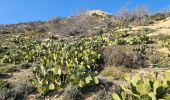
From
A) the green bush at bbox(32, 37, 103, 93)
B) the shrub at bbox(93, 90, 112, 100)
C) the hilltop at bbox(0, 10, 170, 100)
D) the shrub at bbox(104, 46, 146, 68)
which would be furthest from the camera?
the shrub at bbox(104, 46, 146, 68)

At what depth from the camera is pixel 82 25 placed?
34.6 meters

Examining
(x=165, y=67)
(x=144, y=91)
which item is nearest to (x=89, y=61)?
(x=165, y=67)

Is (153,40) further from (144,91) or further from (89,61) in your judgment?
(144,91)

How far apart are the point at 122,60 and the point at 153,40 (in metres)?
7.31

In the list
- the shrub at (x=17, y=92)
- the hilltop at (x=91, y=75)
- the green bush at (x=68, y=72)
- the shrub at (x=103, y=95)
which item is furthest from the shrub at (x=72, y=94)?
the shrub at (x=17, y=92)

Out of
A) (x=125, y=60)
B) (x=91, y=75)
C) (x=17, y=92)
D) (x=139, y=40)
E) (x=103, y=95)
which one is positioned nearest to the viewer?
(x=103, y=95)

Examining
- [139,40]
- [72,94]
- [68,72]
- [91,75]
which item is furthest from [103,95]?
[139,40]

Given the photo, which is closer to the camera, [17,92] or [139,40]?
[17,92]

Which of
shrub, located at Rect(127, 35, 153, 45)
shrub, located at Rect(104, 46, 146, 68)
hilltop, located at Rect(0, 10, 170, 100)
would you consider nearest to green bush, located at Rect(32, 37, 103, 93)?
hilltop, located at Rect(0, 10, 170, 100)

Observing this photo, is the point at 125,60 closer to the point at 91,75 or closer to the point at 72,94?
the point at 91,75

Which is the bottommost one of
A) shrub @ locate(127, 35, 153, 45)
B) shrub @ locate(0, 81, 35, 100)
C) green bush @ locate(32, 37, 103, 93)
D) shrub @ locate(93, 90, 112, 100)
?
shrub @ locate(93, 90, 112, 100)

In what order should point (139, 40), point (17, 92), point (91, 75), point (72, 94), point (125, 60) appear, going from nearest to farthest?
point (72, 94) → point (17, 92) → point (91, 75) → point (125, 60) → point (139, 40)

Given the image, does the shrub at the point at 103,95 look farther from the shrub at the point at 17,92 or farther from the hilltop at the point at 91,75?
the shrub at the point at 17,92

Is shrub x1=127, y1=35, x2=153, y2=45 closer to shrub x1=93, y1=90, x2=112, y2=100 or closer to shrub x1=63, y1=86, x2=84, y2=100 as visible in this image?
shrub x1=63, y1=86, x2=84, y2=100
